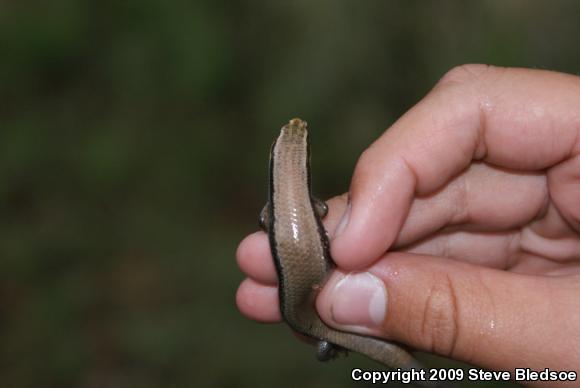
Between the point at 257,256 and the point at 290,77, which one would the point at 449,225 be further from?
the point at 290,77

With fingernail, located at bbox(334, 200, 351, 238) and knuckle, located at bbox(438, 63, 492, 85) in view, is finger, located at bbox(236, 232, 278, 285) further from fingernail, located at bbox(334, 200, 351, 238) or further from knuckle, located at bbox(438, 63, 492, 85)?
knuckle, located at bbox(438, 63, 492, 85)

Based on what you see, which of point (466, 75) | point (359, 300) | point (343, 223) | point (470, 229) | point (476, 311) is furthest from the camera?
point (470, 229)

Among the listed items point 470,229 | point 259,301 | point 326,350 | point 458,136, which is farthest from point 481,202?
point 259,301

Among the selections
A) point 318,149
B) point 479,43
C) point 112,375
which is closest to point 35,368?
point 112,375

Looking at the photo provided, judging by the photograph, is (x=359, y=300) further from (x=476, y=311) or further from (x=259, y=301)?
(x=259, y=301)

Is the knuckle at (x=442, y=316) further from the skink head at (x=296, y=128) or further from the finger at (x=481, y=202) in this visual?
the skink head at (x=296, y=128)

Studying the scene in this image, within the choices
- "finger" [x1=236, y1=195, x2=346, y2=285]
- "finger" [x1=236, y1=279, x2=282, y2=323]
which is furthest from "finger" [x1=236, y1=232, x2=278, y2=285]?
"finger" [x1=236, y1=279, x2=282, y2=323]

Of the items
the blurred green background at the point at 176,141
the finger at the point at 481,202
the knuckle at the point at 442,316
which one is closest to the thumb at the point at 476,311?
the knuckle at the point at 442,316
